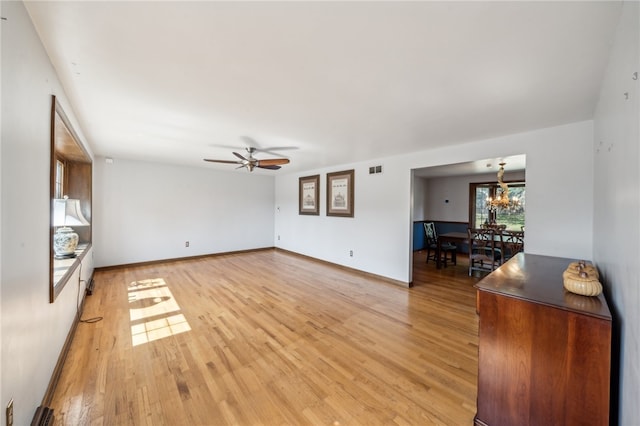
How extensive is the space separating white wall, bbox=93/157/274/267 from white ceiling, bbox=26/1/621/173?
2555 millimetres

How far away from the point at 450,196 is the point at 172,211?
7.51m

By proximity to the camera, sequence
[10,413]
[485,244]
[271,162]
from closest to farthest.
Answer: [10,413], [271,162], [485,244]

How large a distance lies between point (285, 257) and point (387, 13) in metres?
5.55

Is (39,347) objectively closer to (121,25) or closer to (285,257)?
(121,25)

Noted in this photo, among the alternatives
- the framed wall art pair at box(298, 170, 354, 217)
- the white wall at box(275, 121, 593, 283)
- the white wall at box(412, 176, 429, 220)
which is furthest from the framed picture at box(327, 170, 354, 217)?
the white wall at box(412, 176, 429, 220)

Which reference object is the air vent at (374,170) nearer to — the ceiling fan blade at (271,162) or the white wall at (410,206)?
the white wall at (410,206)

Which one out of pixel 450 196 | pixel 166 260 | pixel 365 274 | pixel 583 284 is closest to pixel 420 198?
pixel 450 196

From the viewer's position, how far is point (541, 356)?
1212 mm

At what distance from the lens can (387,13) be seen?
1135 mm

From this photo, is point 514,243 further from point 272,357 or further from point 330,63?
point 330,63

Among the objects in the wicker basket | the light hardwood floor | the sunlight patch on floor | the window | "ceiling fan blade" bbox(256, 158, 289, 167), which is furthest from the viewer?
the window

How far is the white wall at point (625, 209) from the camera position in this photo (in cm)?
92

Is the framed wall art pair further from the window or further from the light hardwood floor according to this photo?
the window

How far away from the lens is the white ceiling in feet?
3.78
